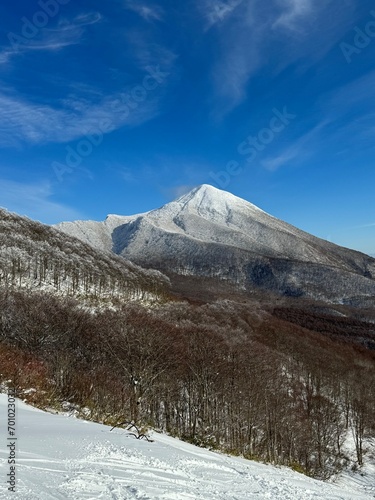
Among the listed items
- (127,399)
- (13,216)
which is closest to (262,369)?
(127,399)

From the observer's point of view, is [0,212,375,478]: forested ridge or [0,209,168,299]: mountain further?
[0,209,168,299]: mountain

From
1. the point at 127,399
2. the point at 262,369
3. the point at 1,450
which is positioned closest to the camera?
the point at 1,450

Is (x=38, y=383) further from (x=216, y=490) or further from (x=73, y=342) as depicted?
(x=73, y=342)

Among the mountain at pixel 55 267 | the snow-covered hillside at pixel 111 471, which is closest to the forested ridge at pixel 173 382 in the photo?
the mountain at pixel 55 267

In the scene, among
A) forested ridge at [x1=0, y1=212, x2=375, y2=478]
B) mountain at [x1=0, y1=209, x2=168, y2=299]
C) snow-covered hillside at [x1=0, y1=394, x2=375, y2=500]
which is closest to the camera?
snow-covered hillside at [x1=0, y1=394, x2=375, y2=500]

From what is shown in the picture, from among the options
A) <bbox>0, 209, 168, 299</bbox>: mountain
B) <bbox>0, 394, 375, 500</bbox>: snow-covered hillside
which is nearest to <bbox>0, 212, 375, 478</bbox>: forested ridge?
<bbox>0, 209, 168, 299</bbox>: mountain

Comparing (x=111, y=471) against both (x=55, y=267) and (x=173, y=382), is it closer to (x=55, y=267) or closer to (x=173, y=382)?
(x=173, y=382)

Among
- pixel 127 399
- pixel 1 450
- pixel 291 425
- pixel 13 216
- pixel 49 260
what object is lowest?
pixel 291 425

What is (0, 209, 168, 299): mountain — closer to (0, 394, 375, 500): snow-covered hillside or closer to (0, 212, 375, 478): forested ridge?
(0, 212, 375, 478): forested ridge
